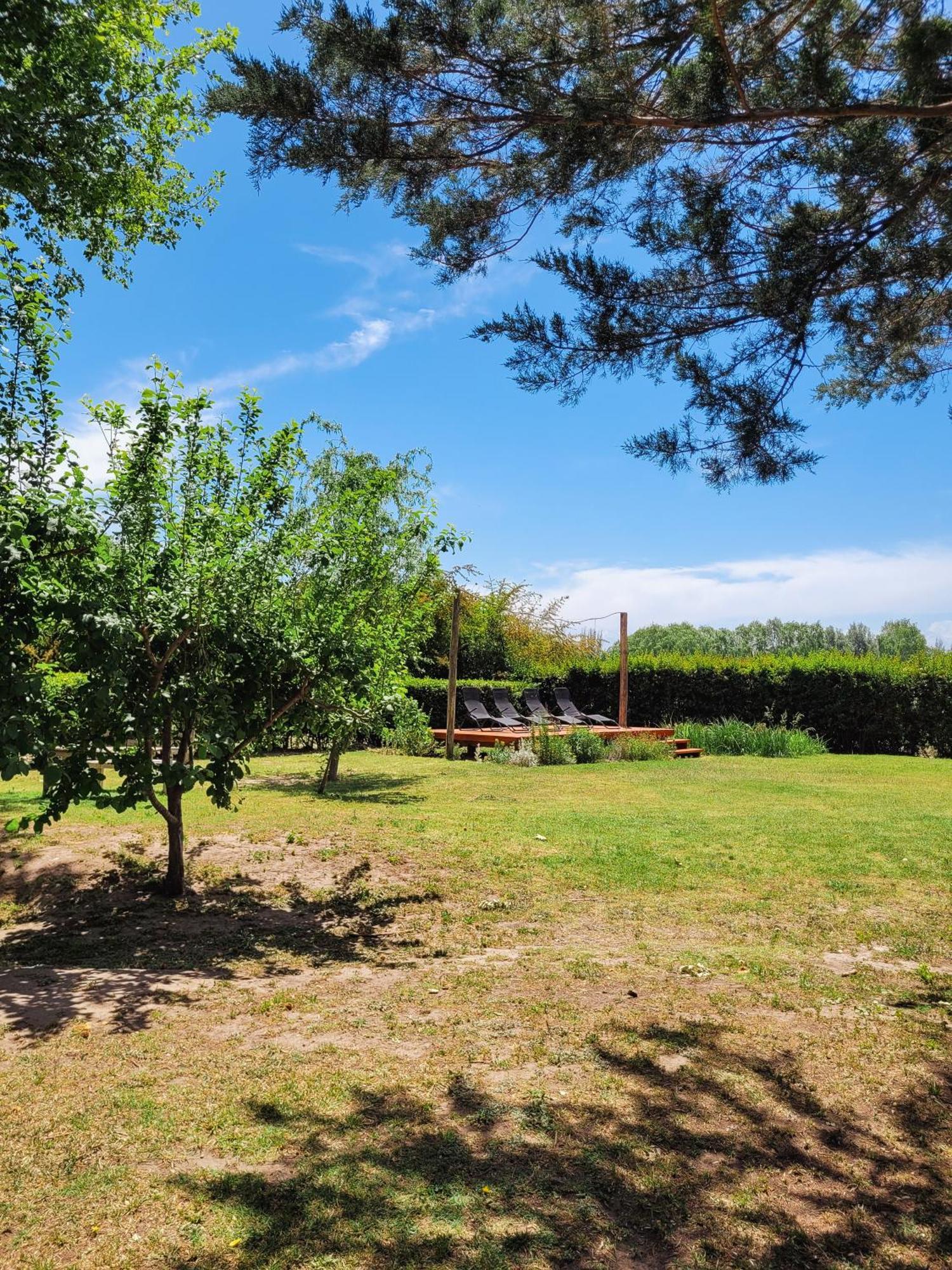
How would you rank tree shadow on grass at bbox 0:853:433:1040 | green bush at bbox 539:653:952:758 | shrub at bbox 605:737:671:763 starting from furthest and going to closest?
green bush at bbox 539:653:952:758 < shrub at bbox 605:737:671:763 < tree shadow on grass at bbox 0:853:433:1040

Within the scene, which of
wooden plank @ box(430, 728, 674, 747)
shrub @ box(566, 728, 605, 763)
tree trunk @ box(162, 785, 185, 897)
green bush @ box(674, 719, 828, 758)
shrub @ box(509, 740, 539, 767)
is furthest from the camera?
green bush @ box(674, 719, 828, 758)

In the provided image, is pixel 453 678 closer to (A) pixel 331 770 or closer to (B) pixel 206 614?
(A) pixel 331 770

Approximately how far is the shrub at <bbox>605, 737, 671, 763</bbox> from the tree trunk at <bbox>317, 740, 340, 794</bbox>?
552 centimetres

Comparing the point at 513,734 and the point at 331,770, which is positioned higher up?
the point at 513,734

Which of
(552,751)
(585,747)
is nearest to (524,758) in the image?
(552,751)

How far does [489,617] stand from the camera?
24.1 m

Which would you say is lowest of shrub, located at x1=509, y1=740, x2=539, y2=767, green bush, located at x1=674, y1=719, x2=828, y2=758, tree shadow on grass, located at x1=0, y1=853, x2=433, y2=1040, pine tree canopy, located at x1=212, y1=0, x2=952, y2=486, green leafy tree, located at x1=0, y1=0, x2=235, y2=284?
tree shadow on grass, located at x1=0, y1=853, x2=433, y2=1040

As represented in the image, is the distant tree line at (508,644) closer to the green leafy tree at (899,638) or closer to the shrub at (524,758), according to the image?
the shrub at (524,758)

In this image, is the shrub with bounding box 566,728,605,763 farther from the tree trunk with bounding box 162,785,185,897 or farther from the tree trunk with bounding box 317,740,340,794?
the tree trunk with bounding box 162,785,185,897

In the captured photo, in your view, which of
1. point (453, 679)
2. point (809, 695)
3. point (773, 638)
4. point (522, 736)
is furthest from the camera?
point (773, 638)

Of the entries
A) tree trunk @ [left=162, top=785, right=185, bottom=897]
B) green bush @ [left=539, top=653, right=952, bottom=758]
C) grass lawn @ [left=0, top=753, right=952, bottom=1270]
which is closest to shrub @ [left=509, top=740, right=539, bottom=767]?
grass lawn @ [left=0, top=753, right=952, bottom=1270]

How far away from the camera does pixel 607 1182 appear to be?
2895 millimetres

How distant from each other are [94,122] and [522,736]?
11433mm

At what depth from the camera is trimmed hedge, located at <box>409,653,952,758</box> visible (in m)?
19.2
